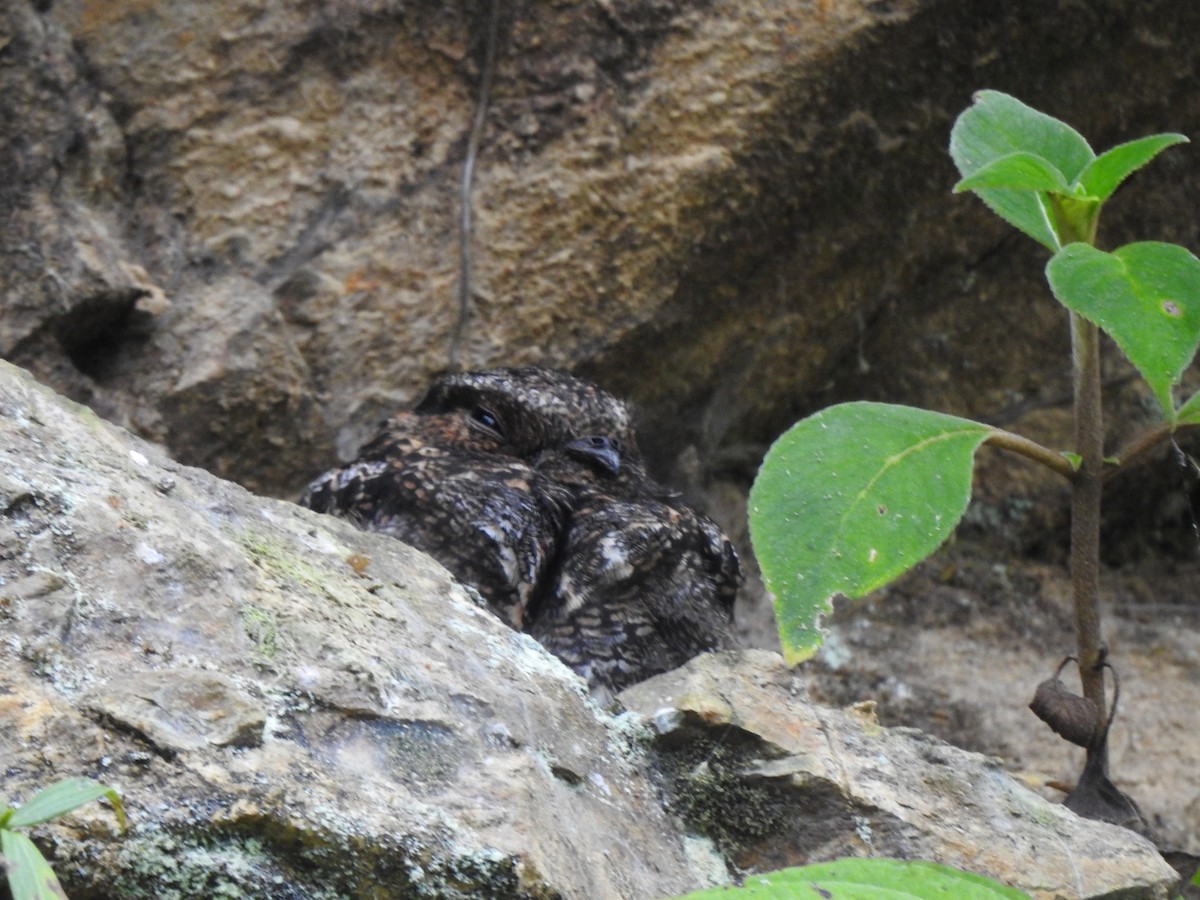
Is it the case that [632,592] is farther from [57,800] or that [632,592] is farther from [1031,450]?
[57,800]

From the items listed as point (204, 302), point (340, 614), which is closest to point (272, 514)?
point (340, 614)

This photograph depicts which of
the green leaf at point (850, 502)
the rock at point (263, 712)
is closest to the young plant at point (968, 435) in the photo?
the green leaf at point (850, 502)

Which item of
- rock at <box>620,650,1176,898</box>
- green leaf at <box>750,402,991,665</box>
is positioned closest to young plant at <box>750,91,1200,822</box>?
green leaf at <box>750,402,991,665</box>

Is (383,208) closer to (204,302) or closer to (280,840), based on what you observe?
(204,302)

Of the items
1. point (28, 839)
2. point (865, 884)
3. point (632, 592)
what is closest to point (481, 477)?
point (632, 592)

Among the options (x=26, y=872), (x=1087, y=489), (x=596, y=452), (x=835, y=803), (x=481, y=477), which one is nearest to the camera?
(x=26, y=872)

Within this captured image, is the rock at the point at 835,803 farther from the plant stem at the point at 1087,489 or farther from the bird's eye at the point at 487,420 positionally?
the bird's eye at the point at 487,420

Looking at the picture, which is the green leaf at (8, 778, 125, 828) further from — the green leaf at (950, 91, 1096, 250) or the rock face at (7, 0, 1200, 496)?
the rock face at (7, 0, 1200, 496)
